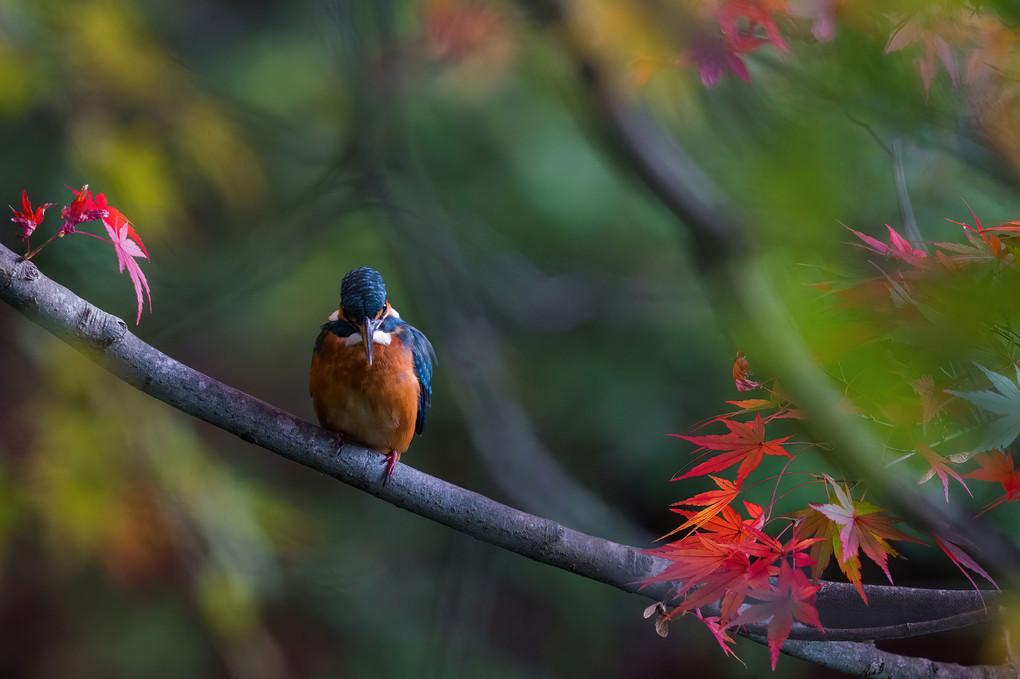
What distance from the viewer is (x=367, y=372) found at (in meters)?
1.59

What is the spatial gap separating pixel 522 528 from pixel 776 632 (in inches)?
16.1

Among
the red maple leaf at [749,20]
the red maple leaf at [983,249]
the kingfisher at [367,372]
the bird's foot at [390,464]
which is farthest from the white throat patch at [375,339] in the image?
Result: the red maple leaf at [983,249]

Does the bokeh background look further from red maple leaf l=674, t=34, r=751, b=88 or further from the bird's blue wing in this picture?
the bird's blue wing

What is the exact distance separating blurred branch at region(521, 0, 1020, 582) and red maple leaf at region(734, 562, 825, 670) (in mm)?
151

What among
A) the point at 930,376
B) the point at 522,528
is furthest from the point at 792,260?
the point at 522,528

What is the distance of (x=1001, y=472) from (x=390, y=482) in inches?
33.6

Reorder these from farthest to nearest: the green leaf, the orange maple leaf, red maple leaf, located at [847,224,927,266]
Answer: the orange maple leaf < red maple leaf, located at [847,224,927,266] < the green leaf

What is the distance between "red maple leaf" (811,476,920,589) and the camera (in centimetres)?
96

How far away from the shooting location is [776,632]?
3.25 ft

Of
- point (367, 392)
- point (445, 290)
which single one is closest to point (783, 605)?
point (367, 392)

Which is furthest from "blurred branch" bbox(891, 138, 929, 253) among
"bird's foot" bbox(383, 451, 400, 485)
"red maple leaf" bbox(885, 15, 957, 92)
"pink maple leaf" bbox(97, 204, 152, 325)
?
"pink maple leaf" bbox(97, 204, 152, 325)

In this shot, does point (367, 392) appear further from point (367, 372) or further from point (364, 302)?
point (364, 302)

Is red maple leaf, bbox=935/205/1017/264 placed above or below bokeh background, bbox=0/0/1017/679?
below

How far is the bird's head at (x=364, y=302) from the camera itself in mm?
1532
